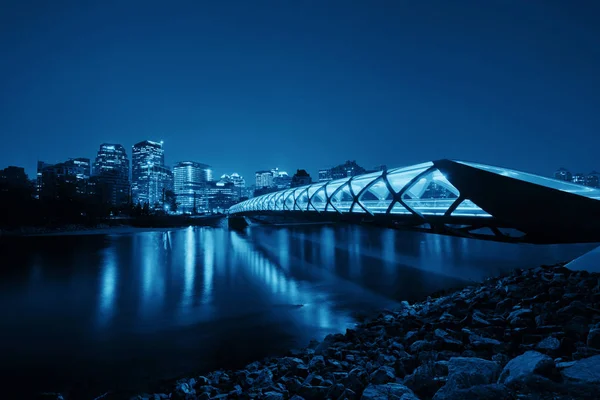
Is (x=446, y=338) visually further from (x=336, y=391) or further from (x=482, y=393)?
(x=482, y=393)

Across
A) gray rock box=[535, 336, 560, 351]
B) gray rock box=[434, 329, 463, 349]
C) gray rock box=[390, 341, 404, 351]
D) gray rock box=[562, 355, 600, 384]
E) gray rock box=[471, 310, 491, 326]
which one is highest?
gray rock box=[562, 355, 600, 384]

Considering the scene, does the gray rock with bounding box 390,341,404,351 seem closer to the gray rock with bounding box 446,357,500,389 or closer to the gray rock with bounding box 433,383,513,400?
the gray rock with bounding box 446,357,500,389

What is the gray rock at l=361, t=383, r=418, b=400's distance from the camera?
3.97 metres

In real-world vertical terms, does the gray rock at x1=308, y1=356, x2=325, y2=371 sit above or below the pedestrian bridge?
below

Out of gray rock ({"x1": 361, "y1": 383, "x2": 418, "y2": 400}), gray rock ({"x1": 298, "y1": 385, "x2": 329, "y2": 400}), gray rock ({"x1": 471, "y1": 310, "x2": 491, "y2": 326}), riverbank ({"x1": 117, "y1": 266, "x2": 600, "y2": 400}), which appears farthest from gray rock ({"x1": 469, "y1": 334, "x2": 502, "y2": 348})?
gray rock ({"x1": 298, "y1": 385, "x2": 329, "y2": 400})

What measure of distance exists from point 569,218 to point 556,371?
7.11 meters

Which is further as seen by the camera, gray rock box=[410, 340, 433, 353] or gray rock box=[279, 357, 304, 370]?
gray rock box=[279, 357, 304, 370]

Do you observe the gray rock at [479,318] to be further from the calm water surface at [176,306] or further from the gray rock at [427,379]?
the calm water surface at [176,306]

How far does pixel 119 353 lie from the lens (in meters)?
8.39

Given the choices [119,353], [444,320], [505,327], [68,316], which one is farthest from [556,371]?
[68,316]

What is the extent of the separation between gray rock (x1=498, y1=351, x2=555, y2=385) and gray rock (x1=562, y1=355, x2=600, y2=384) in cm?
16

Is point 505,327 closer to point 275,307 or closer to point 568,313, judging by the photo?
point 568,313

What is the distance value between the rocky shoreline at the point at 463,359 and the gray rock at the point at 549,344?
1 cm

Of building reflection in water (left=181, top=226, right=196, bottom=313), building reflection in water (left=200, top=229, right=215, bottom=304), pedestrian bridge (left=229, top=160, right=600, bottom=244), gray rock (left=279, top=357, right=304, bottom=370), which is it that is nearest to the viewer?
gray rock (left=279, top=357, right=304, bottom=370)
